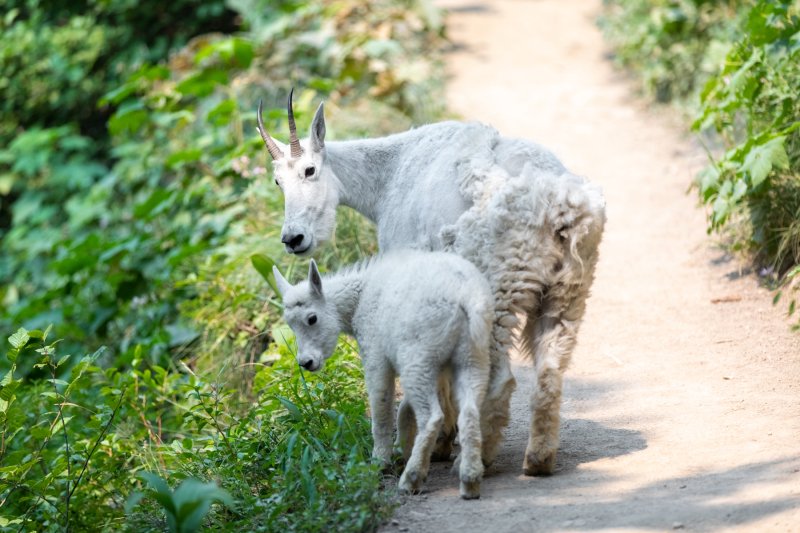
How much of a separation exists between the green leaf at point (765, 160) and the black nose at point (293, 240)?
330cm

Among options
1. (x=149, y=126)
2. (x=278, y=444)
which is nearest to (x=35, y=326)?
(x=149, y=126)

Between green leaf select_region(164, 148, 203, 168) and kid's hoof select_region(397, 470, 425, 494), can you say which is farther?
green leaf select_region(164, 148, 203, 168)

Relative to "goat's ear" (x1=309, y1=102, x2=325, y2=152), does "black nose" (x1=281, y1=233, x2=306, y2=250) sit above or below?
below

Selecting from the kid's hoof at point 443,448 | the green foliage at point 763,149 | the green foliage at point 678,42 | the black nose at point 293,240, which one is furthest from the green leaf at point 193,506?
the green foliage at point 678,42

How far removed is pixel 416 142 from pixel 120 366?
194 inches

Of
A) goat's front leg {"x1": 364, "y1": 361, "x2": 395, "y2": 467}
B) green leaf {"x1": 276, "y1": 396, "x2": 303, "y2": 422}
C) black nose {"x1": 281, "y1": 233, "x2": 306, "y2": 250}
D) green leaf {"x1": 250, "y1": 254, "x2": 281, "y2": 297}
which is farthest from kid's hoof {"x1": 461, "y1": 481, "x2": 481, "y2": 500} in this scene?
green leaf {"x1": 250, "y1": 254, "x2": 281, "y2": 297}

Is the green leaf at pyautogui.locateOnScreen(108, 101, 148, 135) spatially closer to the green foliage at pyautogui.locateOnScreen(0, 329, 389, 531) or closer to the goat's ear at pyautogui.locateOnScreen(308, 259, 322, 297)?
the green foliage at pyautogui.locateOnScreen(0, 329, 389, 531)

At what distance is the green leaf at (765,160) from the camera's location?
708 centimetres

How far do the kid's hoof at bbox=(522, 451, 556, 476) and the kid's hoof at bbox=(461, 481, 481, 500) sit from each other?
419 mm

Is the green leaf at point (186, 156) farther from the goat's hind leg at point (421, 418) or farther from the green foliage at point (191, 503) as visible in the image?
the green foliage at point (191, 503)

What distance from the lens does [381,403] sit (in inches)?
200

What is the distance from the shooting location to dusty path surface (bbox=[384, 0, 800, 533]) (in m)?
4.50

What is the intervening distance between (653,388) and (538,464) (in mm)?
1675

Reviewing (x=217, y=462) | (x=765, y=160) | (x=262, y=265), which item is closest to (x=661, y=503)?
(x=217, y=462)
